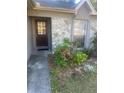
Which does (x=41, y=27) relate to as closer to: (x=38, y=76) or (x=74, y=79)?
(x=38, y=76)

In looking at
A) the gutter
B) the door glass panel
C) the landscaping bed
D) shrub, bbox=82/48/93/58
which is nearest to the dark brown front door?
the door glass panel

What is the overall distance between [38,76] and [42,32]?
502 centimetres

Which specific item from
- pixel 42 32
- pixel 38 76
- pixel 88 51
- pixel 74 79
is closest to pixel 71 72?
pixel 74 79

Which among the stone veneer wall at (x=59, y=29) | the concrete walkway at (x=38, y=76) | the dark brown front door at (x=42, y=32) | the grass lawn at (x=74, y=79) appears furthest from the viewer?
the dark brown front door at (x=42, y=32)

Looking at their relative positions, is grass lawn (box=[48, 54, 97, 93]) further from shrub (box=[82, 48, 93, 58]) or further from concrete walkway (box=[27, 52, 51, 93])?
shrub (box=[82, 48, 93, 58])

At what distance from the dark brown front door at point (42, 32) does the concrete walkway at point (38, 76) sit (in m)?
1.83

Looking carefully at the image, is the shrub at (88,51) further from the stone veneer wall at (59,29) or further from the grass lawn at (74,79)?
the grass lawn at (74,79)

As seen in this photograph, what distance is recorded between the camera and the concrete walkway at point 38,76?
6770 mm

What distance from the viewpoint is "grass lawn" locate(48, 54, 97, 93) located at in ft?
23.4

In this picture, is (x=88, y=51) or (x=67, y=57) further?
(x=88, y=51)

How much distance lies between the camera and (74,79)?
7949 millimetres

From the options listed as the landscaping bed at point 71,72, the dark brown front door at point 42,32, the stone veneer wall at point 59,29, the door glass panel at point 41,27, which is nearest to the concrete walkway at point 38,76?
the landscaping bed at point 71,72
